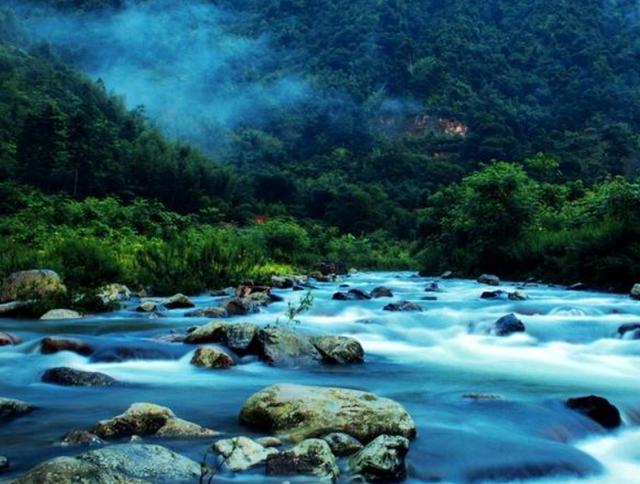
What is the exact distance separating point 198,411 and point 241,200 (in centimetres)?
5619

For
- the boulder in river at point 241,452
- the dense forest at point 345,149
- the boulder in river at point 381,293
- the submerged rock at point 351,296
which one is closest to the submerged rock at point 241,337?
the boulder in river at point 241,452

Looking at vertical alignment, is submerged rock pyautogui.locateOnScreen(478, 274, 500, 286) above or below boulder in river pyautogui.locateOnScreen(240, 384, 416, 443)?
above

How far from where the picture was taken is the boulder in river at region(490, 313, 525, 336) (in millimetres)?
A: 11250

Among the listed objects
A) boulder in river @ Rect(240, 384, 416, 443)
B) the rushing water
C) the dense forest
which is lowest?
the rushing water

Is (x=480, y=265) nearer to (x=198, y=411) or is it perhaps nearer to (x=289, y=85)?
(x=198, y=411)

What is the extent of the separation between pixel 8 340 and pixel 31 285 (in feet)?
13.3

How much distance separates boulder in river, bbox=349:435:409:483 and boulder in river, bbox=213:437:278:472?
1.91 feet

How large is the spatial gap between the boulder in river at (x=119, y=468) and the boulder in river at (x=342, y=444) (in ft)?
3.07

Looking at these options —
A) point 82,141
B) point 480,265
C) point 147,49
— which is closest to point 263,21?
point 147,49

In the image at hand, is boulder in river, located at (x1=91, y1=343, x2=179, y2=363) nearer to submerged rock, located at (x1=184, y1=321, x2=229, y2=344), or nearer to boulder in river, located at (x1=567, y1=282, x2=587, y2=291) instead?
submerged rock, located at (x1=184, y1=321, x2=229, y2=344)

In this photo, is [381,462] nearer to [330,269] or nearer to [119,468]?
[119,468]

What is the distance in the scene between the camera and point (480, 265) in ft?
85.3

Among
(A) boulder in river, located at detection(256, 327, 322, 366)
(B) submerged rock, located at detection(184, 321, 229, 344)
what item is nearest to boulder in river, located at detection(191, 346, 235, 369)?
(A) boulder in river, located at detection(256, 327, 322, 366)

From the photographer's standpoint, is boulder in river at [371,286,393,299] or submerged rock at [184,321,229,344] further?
boulder in river at [371,286,393,299]
